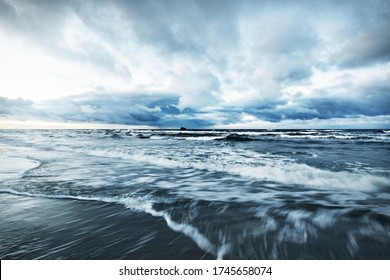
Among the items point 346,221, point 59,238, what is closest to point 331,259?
point 346,221

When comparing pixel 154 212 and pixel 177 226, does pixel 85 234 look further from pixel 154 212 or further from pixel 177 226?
pixel 177 226

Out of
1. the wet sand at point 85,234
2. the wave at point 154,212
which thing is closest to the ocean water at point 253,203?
the wave at point 154,212

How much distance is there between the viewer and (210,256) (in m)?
2.26

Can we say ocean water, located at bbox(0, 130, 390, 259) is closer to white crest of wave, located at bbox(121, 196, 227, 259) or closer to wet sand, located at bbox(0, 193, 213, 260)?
white crest of wave, located at bbox(121, 196, 227, 259)

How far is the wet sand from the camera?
7.64 ft

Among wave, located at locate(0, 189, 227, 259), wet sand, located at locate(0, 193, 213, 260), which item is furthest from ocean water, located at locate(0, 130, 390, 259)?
wet sand, located at locate(0, 193, 213, 260)

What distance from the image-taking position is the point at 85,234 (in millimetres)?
2760

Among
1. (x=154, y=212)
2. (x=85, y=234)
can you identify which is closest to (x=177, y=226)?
(x=154, y=212)

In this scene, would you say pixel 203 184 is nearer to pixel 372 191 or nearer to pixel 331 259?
pixel 331 259

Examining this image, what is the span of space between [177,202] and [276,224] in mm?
1753

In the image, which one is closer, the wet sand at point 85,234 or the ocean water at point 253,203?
the wet sand at point 85,234

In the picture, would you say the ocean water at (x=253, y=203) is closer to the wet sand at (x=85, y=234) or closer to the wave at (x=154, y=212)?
the wave at (x=154, y=212)

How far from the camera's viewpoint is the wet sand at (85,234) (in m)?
2.33

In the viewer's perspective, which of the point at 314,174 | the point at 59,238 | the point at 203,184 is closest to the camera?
the point at 59,238
